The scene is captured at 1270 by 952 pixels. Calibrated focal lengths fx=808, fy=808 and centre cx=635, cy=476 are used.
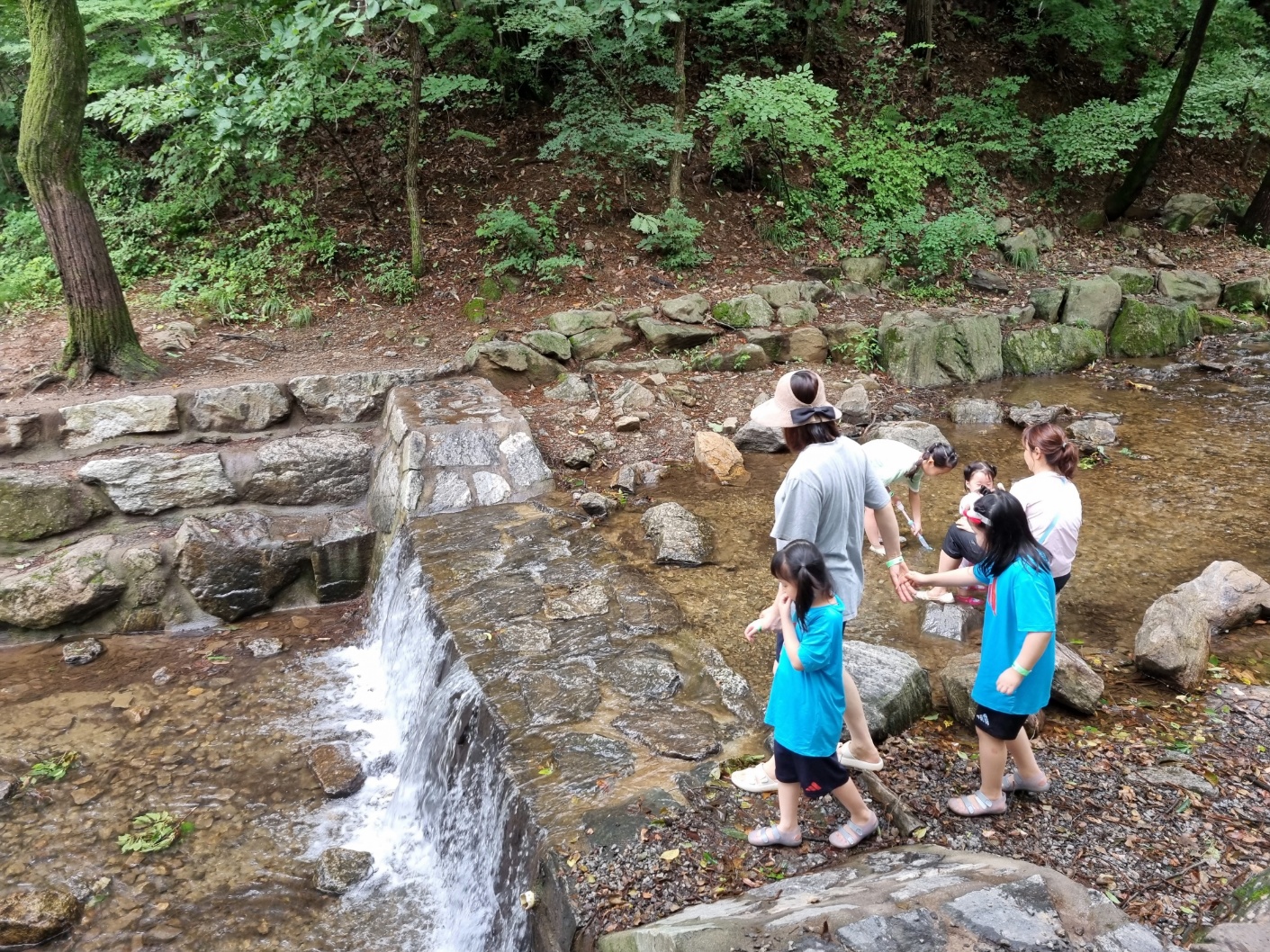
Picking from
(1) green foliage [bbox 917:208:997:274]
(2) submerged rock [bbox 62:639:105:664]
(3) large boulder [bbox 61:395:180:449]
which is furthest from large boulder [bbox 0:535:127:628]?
(1) green foliage [bbox 917:208:997:274]

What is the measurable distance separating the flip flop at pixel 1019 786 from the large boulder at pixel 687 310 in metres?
6.93

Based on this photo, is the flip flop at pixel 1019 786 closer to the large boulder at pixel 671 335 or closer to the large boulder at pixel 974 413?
the large boulder at pixel 974 413

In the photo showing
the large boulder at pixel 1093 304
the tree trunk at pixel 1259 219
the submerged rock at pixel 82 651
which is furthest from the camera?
the tree trunk at pixel 1259 219

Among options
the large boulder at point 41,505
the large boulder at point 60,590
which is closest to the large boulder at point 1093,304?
the large boulder at point 60,590

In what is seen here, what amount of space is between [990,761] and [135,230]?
1182cm

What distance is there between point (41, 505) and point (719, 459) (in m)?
5.82

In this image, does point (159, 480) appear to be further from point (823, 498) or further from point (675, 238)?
point (675, 238)

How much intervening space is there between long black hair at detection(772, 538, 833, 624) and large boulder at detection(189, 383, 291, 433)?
250 inches

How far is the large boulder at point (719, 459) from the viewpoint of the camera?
7465 mm

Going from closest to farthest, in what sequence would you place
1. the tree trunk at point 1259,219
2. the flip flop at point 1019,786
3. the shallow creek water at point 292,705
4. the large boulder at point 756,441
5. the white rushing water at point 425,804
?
the flip flop at point 1019,786 → the white rushing water at point 425,804 → the shallow creek water at point 292,705 → the large boulder at point 756,441 → the tree trunk at point 1259,219

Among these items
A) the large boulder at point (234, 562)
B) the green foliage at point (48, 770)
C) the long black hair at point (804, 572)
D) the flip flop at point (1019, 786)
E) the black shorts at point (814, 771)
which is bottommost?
the green foliage at point (48, 770)

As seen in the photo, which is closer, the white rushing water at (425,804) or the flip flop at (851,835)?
the flip flop at (851,835)

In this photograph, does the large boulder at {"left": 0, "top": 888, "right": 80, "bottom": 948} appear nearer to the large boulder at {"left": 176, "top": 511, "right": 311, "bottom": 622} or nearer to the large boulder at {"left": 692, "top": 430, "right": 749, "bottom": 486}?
the large boulder at {"left": 176, "top": 511, "right": 311, "bottom": 622}

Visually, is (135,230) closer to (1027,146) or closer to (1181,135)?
(1027,146)
